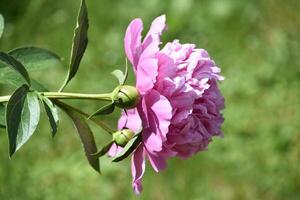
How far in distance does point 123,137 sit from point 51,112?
9cm

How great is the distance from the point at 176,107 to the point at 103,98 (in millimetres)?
93

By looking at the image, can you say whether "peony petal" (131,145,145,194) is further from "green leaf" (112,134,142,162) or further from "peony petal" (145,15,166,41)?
"peony petal" (145,15,166,41)

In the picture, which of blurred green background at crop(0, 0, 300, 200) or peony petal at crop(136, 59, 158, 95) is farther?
blurred green background at crop(0, 0, 300, 200)

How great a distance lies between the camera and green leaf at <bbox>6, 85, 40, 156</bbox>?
79cm

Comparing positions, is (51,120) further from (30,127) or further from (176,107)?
(176,107)

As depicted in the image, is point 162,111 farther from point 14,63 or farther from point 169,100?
point 14,63

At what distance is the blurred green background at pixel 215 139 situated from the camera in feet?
6.53

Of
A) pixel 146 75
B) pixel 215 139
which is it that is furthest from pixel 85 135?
pixel 215 139

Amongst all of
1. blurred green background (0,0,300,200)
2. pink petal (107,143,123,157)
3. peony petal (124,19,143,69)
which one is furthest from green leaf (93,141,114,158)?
blurred green background (0,0,300,200)

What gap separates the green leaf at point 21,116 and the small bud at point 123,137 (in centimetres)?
10

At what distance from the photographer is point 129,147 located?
836 millimetres

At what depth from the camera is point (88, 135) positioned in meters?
0.91

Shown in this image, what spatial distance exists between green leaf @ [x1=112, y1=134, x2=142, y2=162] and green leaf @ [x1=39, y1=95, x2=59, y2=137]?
0.26ft

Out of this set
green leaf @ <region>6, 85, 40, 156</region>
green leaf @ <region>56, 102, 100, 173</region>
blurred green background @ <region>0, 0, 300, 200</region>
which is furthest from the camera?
blurred green background @ <region>0, 0, 300, 200</region>
